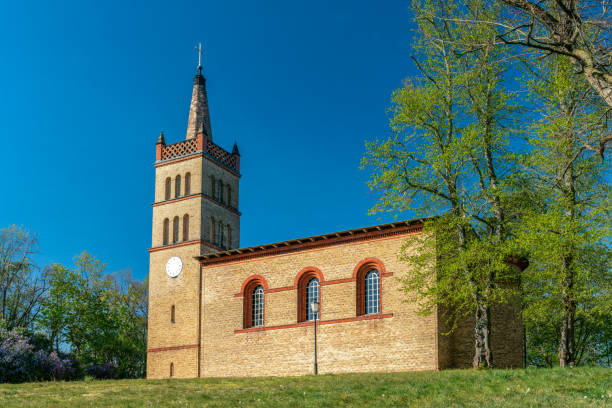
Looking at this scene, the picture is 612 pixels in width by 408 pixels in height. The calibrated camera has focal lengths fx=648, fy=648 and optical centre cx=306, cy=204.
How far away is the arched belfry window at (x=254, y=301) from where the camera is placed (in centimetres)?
3281

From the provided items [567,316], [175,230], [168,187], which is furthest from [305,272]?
[168,187]

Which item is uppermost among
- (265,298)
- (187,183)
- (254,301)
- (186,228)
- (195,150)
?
(195,150)

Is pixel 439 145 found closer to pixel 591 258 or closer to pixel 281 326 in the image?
pixel 591 258

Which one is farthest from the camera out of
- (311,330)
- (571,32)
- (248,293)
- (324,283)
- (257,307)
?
(248,293)

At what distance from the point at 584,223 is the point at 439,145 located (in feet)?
21.6

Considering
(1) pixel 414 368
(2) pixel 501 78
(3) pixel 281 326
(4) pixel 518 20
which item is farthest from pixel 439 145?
(4) pixel 518 20

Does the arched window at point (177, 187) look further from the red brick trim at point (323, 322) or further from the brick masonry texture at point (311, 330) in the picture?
the red brick trim at point (323, 322)

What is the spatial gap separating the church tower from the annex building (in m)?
0.06

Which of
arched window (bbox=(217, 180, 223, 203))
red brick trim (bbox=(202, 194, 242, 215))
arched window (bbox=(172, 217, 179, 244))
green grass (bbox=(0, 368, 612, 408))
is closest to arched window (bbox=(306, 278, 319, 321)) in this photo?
green grass (bbox=(0, 368, 612, 408))

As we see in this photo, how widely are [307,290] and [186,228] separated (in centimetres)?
992

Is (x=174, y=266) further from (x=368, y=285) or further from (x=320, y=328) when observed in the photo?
A: (x=368, y=285)

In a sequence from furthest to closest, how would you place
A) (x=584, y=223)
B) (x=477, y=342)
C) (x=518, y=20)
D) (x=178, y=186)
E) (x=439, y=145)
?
(x=178, y=186) → (x=439, y=145) → (x=477, y=342) → (x=584, y=223) → (x=518, y=20)

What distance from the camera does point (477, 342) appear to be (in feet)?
81.9

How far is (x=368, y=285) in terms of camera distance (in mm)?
29953
